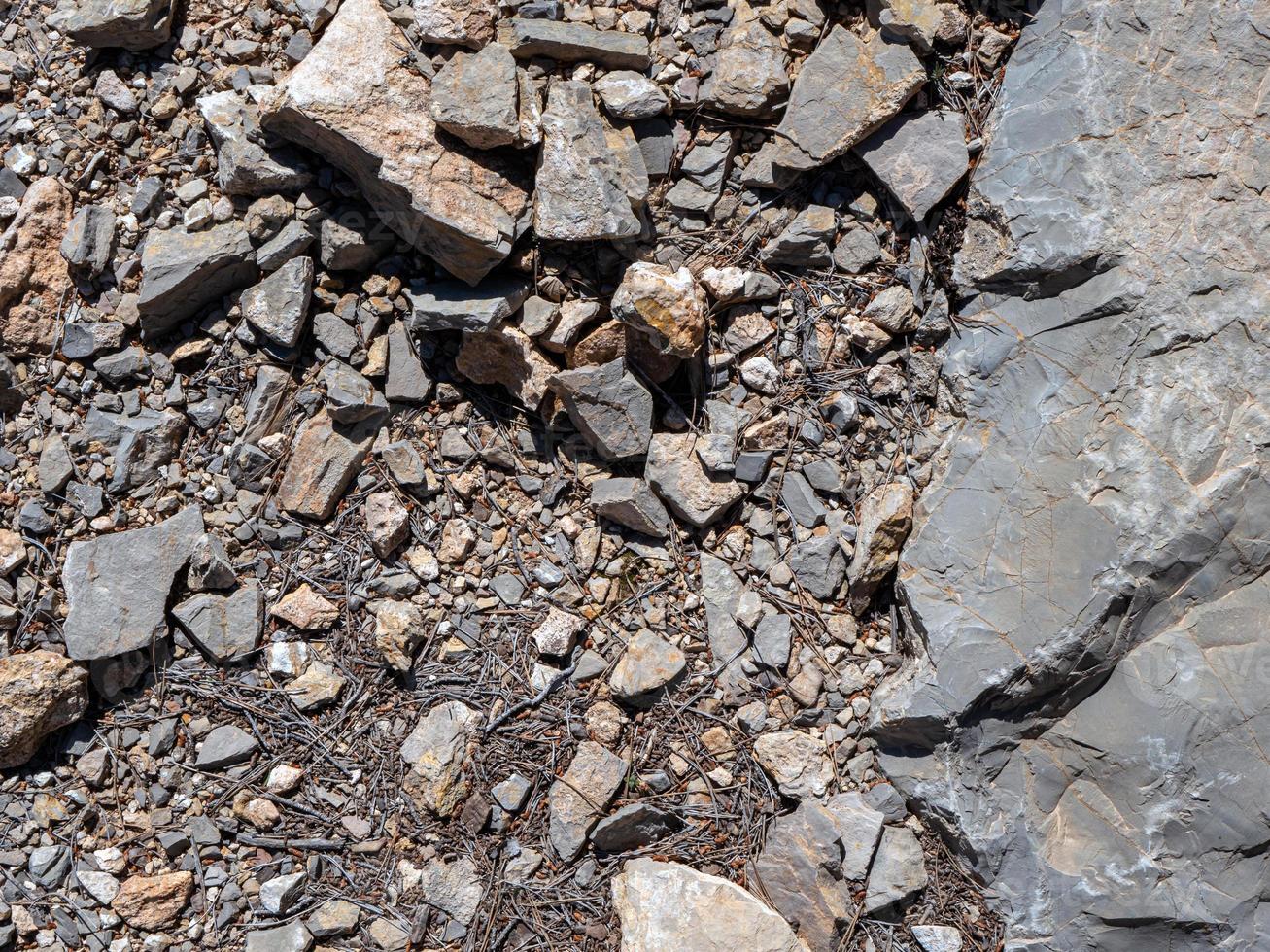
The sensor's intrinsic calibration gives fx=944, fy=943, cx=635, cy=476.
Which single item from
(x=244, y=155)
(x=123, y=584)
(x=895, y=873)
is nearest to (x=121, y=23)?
(x=244, y=155)

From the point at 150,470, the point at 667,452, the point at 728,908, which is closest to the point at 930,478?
the point at 667,452

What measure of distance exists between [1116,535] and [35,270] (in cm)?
361

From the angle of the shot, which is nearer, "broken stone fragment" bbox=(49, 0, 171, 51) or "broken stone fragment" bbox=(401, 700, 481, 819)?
"broken stone fragment" bbox=(401, 700, 481, 819)

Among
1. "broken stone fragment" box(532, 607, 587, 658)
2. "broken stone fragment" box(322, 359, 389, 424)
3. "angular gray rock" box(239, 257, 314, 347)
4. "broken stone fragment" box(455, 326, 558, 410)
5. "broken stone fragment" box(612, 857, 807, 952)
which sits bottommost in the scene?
"broken stone fragment" box(612, 857, 807, 952)

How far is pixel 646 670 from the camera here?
2.94 meters

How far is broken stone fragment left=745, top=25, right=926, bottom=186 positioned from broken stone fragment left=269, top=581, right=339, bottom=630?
2089 millimetres

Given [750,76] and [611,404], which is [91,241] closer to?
[611,404]

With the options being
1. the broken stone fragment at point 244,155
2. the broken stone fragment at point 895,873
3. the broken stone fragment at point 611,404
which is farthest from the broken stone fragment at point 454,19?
the broken stone fragment at point 895,873

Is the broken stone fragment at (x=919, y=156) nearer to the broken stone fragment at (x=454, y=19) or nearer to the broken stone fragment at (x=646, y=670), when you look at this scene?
the broken stone fragment at (x=454, y=19)

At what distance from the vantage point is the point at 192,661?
312 cm

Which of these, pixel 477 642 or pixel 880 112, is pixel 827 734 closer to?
pixel 477 642

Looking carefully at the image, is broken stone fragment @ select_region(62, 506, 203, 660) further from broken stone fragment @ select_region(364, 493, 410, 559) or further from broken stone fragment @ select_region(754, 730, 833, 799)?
broken stone fragment @ select_region(754, 730, 833, 799)

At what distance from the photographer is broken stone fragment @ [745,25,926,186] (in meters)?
3.02

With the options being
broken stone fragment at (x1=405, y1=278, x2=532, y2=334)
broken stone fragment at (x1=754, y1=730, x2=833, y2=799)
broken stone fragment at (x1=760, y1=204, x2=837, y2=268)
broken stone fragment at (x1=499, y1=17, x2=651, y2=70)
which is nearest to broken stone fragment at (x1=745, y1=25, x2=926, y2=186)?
broken stone fragment at (x1=760, y1=204, x2=837, y2=268)
